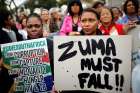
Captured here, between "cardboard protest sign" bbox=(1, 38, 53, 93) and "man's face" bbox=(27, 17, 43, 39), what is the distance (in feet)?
0.68

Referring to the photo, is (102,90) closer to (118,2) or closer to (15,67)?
(15,67)

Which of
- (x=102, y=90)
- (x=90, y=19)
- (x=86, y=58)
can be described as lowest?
(x=102, y=90)

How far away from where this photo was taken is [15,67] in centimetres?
662

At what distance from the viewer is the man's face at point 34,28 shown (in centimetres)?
690

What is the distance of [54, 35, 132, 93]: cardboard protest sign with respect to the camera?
615 centimetres

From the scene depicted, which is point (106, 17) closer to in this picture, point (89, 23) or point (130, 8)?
point (130, 8)

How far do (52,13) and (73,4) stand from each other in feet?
10.2

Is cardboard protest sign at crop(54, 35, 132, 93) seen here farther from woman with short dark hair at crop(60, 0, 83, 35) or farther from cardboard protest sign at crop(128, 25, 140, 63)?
woman with short dark hair at crop(60, 0, 83, 35)

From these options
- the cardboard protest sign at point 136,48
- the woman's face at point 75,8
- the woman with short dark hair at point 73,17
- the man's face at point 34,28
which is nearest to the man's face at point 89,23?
the cardboard protest sign at point 136,48

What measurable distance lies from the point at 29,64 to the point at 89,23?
3.12ft

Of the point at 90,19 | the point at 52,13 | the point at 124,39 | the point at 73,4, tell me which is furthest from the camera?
the point at 52,13

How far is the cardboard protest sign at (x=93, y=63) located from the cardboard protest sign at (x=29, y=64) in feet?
1.24

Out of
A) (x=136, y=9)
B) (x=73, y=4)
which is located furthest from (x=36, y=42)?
(x=136, y=9)

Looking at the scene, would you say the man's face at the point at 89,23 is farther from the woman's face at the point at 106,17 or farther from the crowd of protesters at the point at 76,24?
the woman's face at the point at 106,17
